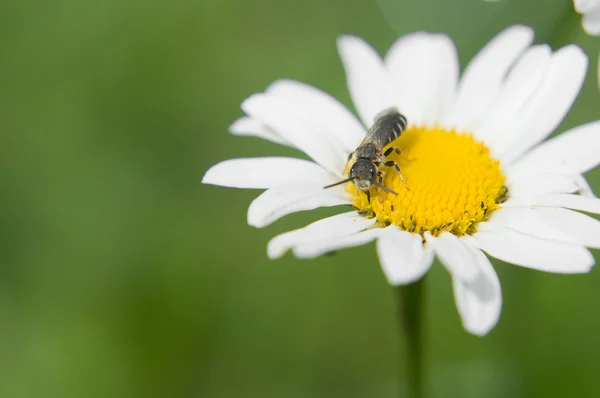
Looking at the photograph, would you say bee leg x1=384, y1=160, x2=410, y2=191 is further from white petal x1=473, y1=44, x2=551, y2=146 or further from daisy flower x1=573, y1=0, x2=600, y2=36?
daisy flower x1=573, y1=0, x2=600, y2=36

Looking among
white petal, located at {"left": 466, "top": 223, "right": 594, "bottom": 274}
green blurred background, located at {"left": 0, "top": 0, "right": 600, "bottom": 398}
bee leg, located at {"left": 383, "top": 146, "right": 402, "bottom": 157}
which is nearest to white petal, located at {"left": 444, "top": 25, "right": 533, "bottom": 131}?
green blurred background, located at {"left": 0, "top": 0, "right": 600, "bottom": 398}

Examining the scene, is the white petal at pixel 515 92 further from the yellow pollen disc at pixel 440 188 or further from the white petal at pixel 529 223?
the white petal at pixel 529 223

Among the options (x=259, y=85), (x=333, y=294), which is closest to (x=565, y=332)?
(x=333, y=294)

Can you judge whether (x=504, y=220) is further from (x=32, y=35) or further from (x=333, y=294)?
(x=32, y=35)

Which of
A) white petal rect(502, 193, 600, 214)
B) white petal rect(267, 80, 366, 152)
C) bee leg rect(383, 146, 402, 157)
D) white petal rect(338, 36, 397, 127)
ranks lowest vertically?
white petal rect(502, 193, 600, 214)

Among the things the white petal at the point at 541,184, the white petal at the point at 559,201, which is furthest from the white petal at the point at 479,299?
the white petal at the point at 541,184

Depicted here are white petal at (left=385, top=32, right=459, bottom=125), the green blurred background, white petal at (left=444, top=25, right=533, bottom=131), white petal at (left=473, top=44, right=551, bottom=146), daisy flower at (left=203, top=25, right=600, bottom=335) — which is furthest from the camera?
the green blurred background

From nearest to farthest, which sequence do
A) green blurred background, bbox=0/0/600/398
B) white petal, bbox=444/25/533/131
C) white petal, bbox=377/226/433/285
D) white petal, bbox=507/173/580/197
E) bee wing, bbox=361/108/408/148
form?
white petal, bbox=377/226/433/285
white petal, bbox=507/173/580/197
bee wing, bbox=361/108/408/148
white petal, bbox=444/25/533/131
green blurred background, bbox=0/0/600/398
